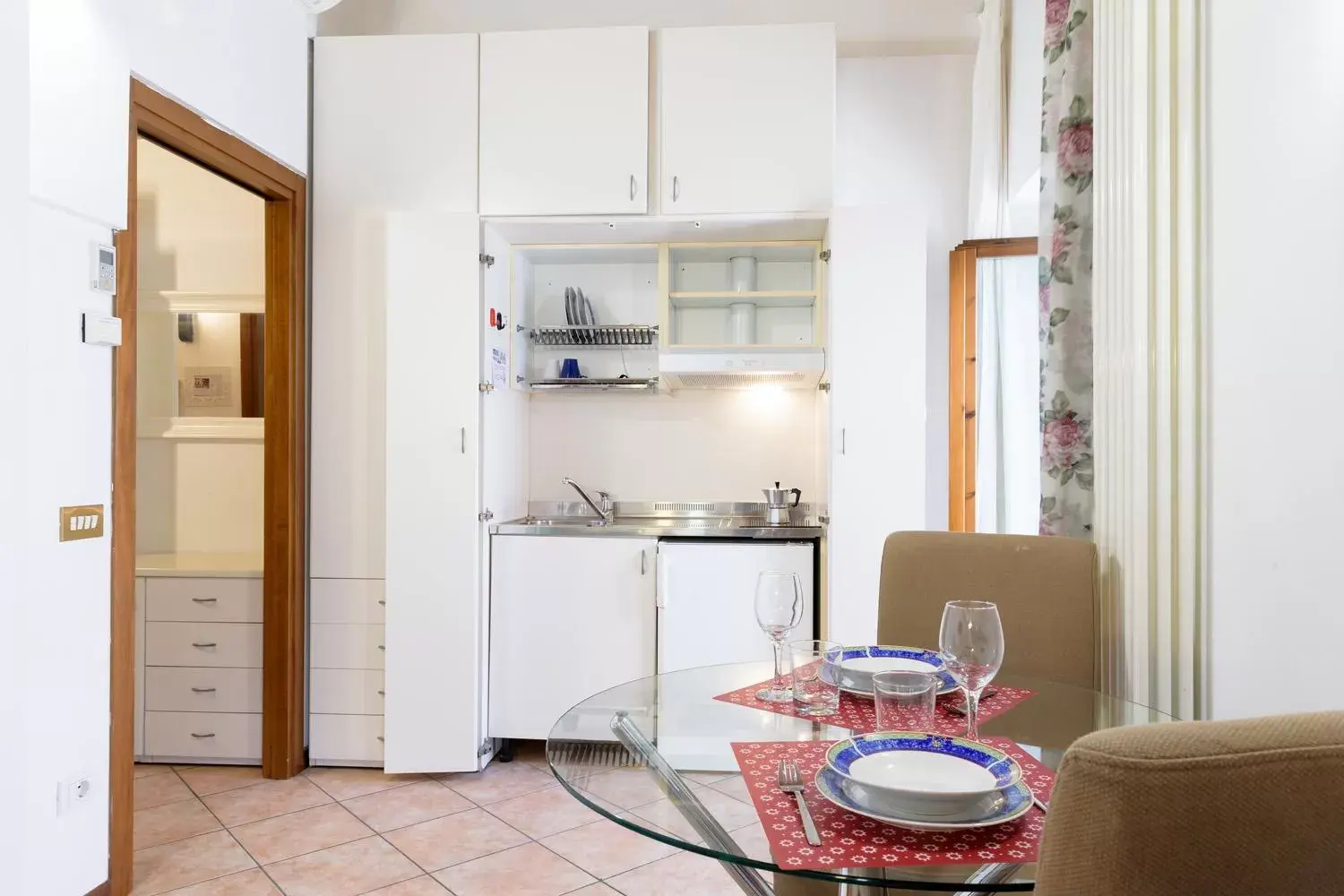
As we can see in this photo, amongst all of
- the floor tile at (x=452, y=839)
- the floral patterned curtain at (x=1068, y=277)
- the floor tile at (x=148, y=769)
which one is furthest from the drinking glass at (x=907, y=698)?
the floor tile at (x=148, y=769)

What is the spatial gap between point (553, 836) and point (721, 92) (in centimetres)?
261

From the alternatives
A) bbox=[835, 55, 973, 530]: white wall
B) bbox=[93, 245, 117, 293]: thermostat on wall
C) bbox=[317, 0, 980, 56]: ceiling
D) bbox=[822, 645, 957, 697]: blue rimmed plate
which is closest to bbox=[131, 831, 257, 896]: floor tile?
bbox=[93, 245, 117, 293]: thermostat on wall

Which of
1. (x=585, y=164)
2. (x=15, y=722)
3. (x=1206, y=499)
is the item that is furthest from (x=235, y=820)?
(x=1206, y=499)

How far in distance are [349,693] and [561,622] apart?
83 cm

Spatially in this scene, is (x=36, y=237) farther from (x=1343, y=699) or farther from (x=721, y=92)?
(x=1343, y=699)

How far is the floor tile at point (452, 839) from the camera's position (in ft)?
8.05

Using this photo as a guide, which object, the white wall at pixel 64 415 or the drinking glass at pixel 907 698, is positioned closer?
the drinking glass at pixel 907 698

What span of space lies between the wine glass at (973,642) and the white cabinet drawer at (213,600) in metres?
2.80

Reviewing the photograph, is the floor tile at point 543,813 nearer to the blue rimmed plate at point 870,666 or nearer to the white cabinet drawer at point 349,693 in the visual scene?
the white cabinet drawer at point 349,693

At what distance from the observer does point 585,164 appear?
3.17 m

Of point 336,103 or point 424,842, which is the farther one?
point 336,103

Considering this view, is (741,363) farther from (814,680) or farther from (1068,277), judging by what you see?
(814,680)

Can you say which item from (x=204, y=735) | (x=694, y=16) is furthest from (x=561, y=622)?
(x=694, y=16)

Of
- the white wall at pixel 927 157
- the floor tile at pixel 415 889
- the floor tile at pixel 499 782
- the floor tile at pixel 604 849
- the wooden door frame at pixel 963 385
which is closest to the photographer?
the floor tile at pixel 415 889
